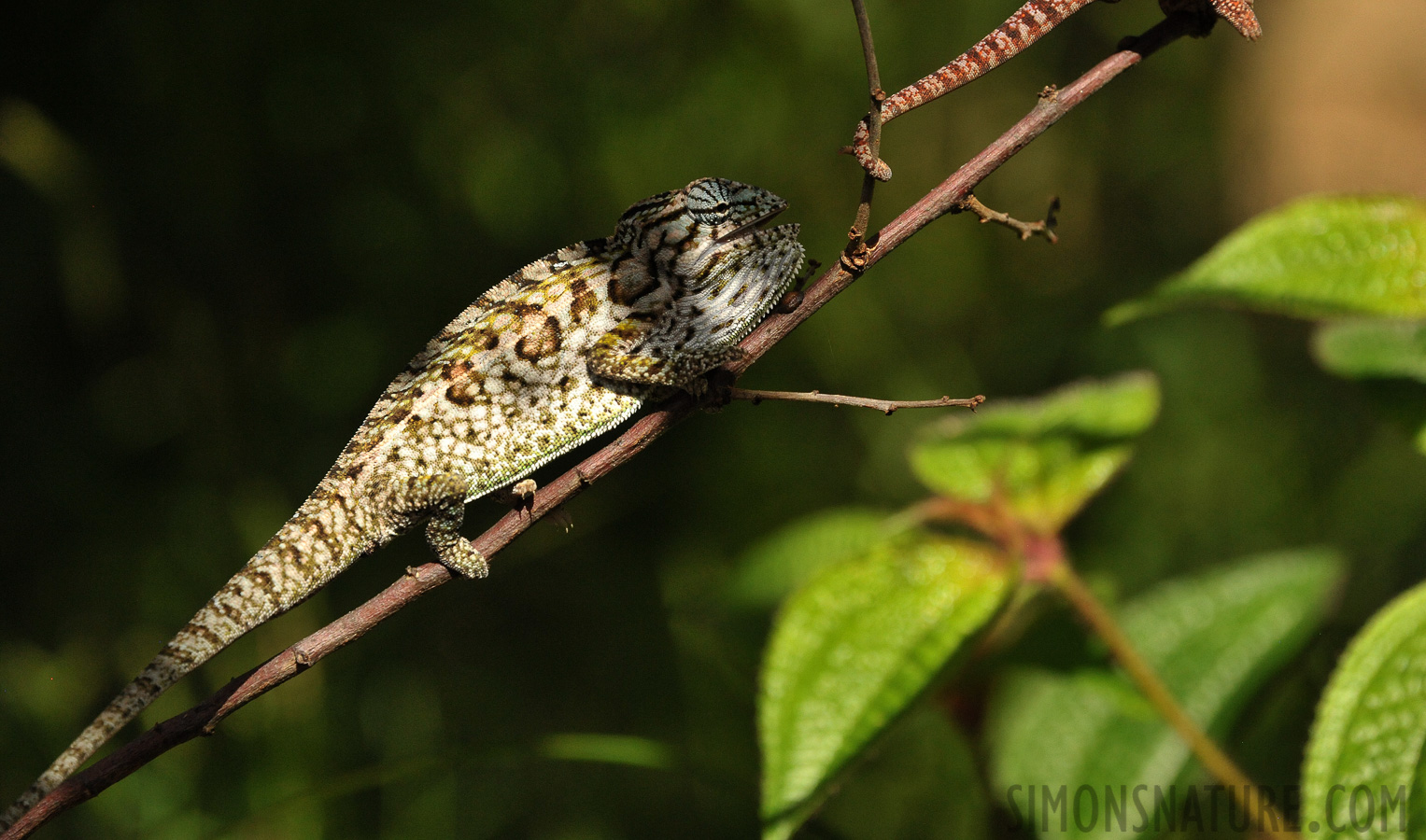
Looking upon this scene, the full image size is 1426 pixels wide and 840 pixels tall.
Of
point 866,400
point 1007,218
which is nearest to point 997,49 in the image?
point 1007,218

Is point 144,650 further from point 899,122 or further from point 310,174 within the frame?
point 899,122

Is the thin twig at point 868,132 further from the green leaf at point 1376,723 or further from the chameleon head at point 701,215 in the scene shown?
the green leaf at point 1376,723

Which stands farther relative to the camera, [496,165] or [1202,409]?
[1202,409]

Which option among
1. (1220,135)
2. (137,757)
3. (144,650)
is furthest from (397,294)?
(1220,135)

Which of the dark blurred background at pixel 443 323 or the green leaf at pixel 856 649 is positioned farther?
the dark blurred background at pixel 443 323

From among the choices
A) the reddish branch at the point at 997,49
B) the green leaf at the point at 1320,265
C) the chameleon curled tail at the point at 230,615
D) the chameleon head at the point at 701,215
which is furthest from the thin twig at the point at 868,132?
the chameleon curled tail at the point at 230,615

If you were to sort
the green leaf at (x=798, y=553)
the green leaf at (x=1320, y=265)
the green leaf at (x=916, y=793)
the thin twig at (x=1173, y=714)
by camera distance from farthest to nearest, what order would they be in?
1. the green leaf at (x=916, y=793)
2. the green leaf at (x=798, y=553)
3. the thin twig at (x=1173, y=714)
4. the green leaf at (x=1320, y=265)
